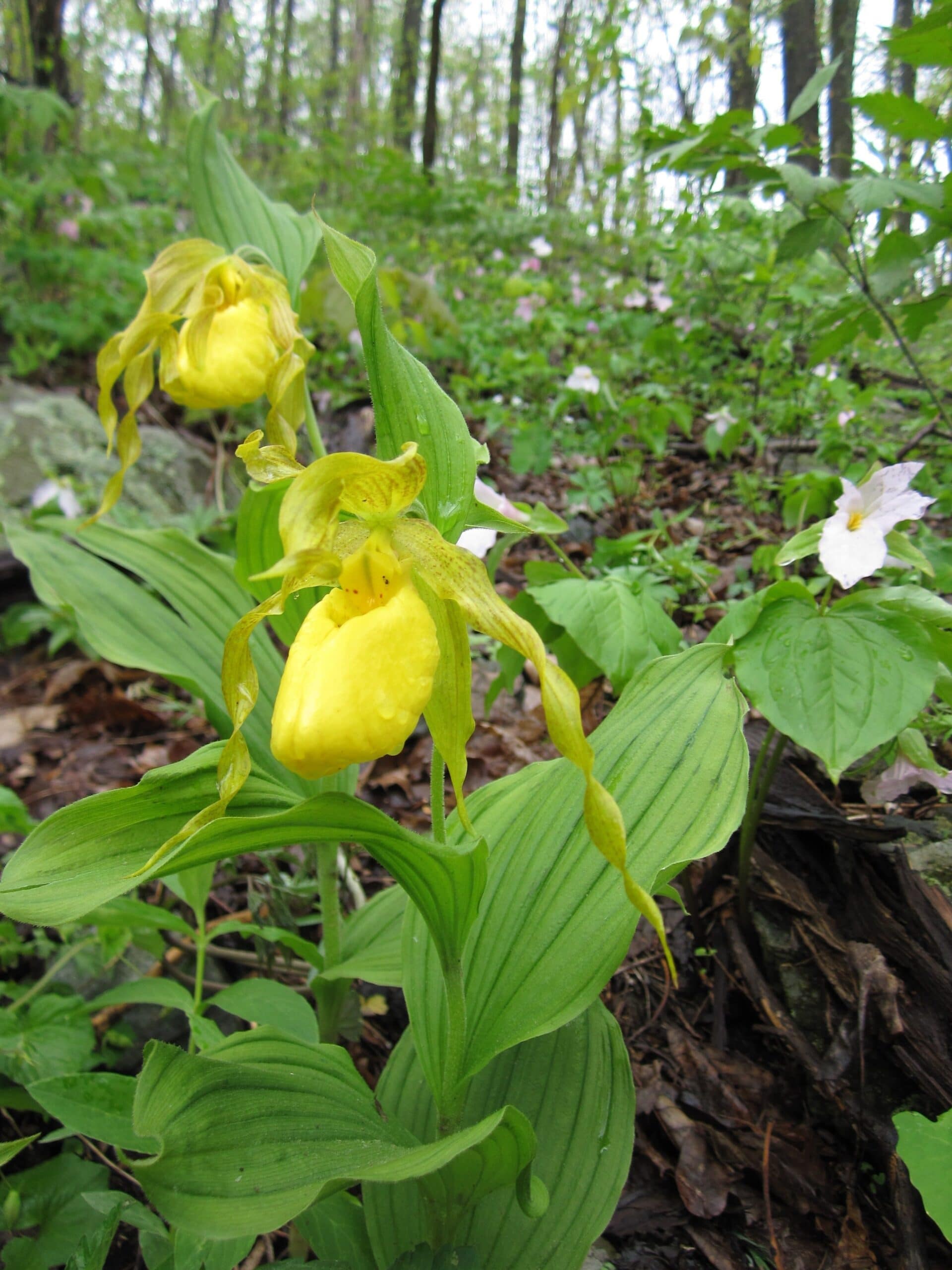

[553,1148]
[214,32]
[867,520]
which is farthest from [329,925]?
[214,32]

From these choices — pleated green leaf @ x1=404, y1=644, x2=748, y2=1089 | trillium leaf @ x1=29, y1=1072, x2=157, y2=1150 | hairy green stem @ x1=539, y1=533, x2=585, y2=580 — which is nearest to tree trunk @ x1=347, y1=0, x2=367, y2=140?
hairy green stem @ x1=539, y1=533, x2=585, y2=580

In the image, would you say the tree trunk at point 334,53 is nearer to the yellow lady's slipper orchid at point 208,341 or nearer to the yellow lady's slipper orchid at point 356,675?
the yellow lady's slipper orchid at point 208,341

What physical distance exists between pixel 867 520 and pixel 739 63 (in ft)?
22.5

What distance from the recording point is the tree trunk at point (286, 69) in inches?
423

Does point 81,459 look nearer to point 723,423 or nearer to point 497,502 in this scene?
point 497,502

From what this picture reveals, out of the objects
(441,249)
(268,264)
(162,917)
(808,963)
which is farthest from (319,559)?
(441,249)

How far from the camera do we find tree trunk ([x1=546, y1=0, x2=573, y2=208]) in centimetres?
961

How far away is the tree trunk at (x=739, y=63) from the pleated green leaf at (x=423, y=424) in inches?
177

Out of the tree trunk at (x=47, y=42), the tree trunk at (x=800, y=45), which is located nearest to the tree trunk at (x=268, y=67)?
the tree trunk at (x=47, y=42)

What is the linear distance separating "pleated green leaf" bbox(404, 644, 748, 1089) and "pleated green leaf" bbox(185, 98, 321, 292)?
1337 millimetres

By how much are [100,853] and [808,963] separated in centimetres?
118

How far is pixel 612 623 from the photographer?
4.38 ft

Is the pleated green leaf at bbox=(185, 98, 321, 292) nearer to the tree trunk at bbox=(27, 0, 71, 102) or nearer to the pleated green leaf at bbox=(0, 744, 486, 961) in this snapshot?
the pleated green leaf at bbox=(0, 744, 486, 961)

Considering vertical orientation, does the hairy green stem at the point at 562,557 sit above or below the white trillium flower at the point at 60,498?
above
